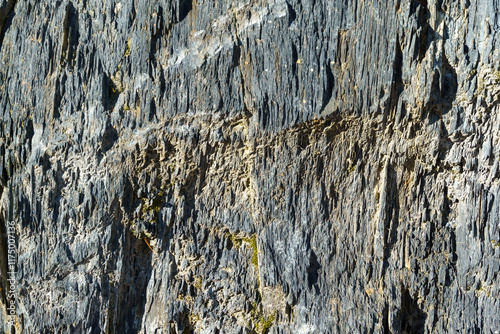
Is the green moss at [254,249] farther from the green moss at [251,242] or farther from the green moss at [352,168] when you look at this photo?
the green moss at [352,168]

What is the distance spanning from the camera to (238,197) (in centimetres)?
449

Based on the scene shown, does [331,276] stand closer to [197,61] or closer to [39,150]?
[197,61]

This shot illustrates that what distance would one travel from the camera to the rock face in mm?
4070

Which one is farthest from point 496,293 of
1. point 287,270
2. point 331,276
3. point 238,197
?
point 238,197

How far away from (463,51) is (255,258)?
2971mm

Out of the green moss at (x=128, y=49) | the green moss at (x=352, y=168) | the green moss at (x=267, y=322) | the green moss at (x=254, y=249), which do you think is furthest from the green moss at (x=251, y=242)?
the green moss at (x=128, y=49)

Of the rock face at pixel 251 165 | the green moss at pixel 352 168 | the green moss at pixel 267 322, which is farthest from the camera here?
the green moss at pixel 267 322

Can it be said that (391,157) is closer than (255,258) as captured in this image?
Yes

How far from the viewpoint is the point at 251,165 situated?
4391mm

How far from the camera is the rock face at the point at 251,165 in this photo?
4.07 metres

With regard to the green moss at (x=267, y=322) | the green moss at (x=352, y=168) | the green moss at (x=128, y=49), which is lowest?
the green moss at (x=267, y=322)

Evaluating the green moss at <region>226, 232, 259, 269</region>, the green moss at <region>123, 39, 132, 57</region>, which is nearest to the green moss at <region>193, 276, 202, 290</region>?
the green moss at <region>226, 232, 259, 269</region>

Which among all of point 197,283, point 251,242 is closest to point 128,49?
point 251,242

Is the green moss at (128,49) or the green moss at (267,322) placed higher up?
the green moss at (128,49)
